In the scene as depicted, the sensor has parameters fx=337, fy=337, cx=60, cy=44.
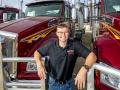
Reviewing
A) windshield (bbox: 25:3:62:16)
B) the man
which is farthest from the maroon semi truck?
the man

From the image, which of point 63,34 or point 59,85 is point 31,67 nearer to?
point 59,85

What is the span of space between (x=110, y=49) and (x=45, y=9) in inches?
170

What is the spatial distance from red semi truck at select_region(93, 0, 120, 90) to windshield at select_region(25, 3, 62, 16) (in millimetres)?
1829

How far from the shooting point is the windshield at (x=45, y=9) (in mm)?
8688

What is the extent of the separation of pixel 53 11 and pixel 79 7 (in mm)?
719

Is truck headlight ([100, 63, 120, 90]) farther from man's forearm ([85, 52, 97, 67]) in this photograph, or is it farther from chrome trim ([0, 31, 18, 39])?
chrome trim ([0, 31, 18, 39])

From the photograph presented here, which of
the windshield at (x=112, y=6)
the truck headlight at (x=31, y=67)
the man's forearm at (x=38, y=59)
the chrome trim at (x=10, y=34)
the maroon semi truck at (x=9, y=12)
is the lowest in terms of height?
the truck headlight at (x=31, y=67)

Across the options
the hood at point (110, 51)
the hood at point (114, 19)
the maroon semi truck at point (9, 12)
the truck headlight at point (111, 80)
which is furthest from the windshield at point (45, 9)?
the maroon semi truck at point (9, 12)

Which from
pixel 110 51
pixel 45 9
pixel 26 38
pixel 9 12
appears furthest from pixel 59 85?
pixel 9 12

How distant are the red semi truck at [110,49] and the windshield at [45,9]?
183 cm

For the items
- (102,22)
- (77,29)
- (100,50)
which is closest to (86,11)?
(102,22)

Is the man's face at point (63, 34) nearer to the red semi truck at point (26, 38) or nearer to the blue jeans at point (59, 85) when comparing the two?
the blue jeans at point (59, 85)

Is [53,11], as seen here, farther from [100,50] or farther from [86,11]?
[100,50]

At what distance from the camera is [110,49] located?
481 cm
